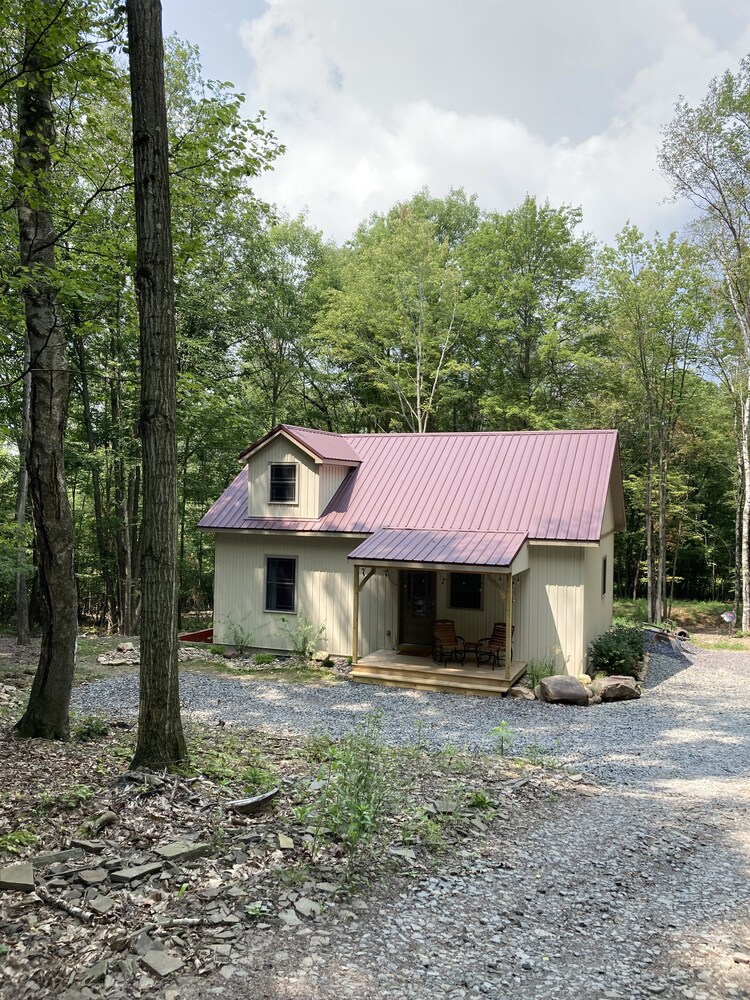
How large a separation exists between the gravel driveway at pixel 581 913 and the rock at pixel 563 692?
2.90 meters

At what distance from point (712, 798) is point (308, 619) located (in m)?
9.68

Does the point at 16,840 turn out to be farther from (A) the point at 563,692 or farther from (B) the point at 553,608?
(B) the point at 553,608

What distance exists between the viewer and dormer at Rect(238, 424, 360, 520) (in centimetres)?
1520

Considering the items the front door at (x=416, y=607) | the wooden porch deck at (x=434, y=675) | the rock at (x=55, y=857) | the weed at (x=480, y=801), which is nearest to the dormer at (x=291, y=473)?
the front door at (x=416, y=607)

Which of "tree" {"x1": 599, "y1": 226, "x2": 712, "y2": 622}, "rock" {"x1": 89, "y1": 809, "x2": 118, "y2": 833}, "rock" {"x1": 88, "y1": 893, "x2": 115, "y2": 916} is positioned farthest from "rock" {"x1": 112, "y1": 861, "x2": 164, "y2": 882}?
"tree" {"x1": 599, "y1": 226, "x2": 712, "y2": 622}

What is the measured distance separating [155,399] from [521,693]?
370 inches

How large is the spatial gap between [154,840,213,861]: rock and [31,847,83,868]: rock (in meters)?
0.52

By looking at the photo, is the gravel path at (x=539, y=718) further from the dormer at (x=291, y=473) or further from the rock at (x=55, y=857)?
the rock at (x=55, y=857)

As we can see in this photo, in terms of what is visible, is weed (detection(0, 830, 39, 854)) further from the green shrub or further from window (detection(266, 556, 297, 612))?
the green shrub

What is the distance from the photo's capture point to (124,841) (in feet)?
14.9

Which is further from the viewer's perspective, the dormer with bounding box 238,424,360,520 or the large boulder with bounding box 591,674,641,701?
the dormer with bounding box 238,424,360,520

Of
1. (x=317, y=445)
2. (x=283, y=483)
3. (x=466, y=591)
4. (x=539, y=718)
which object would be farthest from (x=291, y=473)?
(x=539, y=718)

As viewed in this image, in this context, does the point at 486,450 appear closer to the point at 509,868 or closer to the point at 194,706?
the point at 194,706

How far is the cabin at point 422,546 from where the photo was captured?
1300 cm
